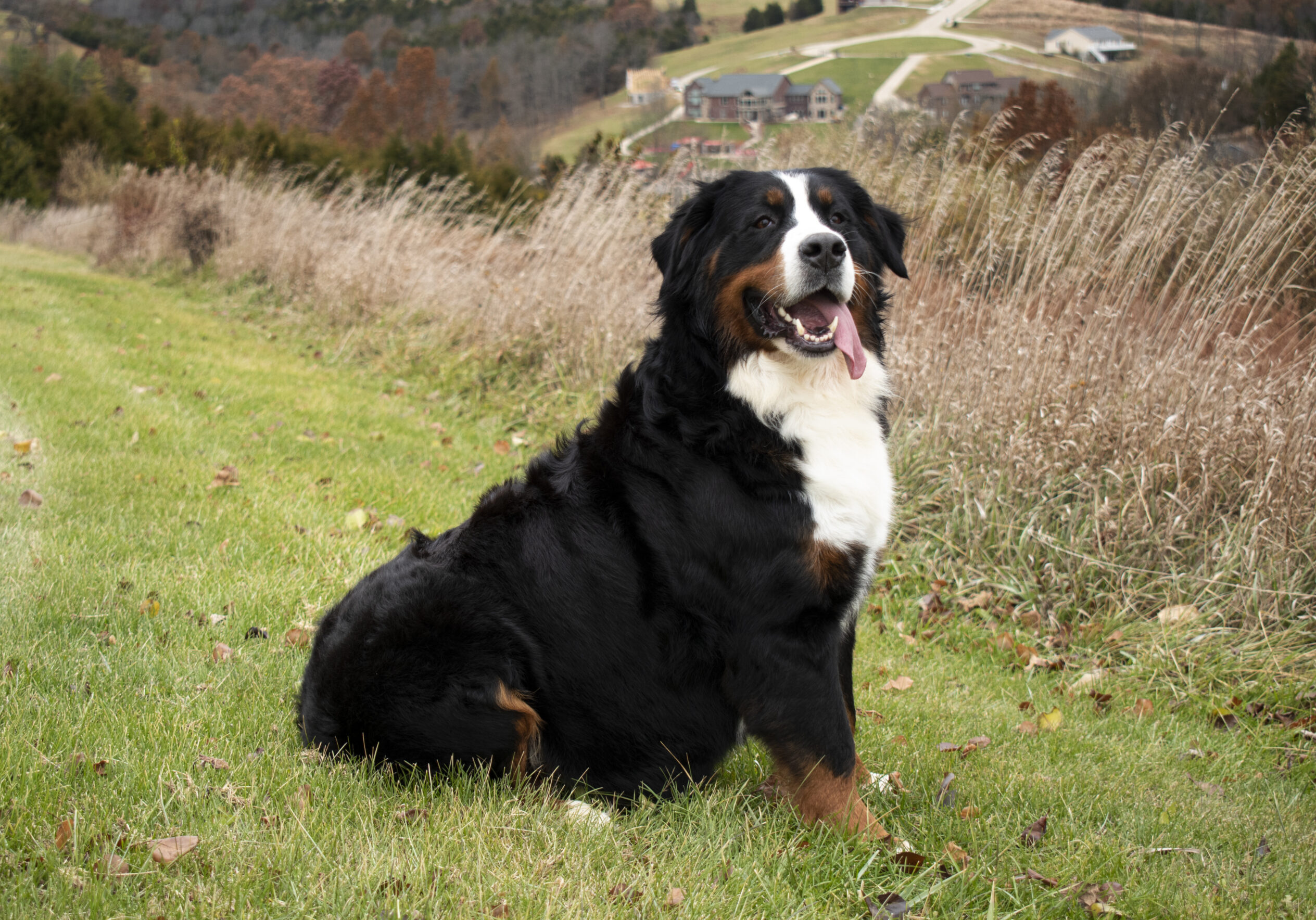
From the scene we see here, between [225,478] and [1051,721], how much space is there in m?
4.58

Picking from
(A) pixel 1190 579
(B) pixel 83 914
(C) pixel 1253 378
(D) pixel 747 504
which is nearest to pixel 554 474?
(D) pixel 747 504

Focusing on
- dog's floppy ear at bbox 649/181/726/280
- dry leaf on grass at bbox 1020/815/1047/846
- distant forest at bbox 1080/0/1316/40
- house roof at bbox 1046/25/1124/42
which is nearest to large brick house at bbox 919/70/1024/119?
distant forest at bbox 1080/0/1316/40

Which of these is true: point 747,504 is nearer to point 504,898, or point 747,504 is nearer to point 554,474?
point 554,474

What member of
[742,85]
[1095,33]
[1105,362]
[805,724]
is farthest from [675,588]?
[1095,33]

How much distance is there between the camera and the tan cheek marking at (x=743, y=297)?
104 inches

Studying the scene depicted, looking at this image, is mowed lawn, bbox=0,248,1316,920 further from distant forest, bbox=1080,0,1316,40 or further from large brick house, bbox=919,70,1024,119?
distant forest, bbox=1080,0,1316,40

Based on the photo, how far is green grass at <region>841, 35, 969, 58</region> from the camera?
2635 inches

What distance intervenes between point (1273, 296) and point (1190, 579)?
5.65ft

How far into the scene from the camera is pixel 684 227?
116 inches

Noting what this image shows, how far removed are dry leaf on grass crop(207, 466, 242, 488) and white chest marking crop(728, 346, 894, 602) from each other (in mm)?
3790

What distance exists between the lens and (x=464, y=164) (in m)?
28.8

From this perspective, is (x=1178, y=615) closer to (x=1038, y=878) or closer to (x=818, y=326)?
(x=1038, y=878)

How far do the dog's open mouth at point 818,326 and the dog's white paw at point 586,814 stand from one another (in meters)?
1.41

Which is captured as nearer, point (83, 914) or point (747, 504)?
point (83, 914)
